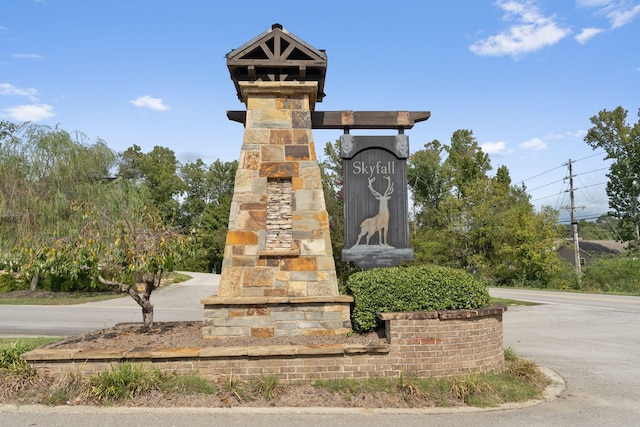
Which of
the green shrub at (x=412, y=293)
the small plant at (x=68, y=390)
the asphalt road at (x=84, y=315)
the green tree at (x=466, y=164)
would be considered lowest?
the asphalt road at (x=84, y=315)

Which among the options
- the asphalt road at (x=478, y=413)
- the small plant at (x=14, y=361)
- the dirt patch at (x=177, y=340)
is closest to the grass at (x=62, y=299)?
the dirt patch at (x=177, y=340)

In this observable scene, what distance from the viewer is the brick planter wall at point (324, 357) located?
5750mm

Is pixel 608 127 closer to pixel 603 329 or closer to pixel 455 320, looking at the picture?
pixel 603 329

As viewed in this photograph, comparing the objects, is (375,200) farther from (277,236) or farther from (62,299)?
(62,299)

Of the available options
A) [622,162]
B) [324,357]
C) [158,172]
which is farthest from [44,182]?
[622,162]

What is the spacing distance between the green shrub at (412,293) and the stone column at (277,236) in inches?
12.8

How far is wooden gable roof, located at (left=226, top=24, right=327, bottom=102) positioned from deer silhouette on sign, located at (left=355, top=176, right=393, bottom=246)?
237cm

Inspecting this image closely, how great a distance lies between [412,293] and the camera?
6348 mm

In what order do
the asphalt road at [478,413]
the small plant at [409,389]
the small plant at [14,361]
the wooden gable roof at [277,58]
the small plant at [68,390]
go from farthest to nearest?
1. the wooden gable roof at [277,58]
2. the small plant at [14,361]
3. the small plant at [409,389]
4. the small plant at [68,390]
5. the asphalt road at [478,413]

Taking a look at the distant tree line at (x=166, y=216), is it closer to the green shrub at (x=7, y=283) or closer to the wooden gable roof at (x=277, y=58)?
the green shrub at (x=7, y=283)

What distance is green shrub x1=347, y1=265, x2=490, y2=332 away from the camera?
6.33 meters

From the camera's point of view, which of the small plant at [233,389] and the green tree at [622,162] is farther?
the green tree at [622,162]

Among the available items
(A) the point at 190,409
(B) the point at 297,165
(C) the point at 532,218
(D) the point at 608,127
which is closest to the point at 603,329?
(B) the point at 297,165

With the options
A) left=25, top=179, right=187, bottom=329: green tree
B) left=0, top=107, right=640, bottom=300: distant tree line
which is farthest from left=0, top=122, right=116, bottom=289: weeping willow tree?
left=25, top=179, right=187, bottom=329: green tree
